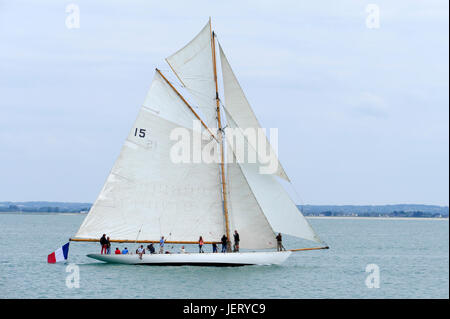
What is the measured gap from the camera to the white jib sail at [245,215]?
41938mm

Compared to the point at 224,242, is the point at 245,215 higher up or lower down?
higher up

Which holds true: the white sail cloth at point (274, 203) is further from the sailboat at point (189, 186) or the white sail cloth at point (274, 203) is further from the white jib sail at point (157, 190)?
the white jib sail at point (157, 190)

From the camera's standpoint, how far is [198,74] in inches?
1734

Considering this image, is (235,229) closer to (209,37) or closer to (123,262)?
(123,262)

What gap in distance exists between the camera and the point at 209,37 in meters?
44.6

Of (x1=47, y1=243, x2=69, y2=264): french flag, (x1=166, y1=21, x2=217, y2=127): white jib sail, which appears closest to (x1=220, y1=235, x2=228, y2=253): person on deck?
(x1=166, y1=21, x2=217, y2=127): white jib sail

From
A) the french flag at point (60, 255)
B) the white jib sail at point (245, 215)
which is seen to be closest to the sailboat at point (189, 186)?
the white jib sail at point (245, 215)

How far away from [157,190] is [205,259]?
543 cm

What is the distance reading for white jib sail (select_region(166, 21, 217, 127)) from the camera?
43866mm

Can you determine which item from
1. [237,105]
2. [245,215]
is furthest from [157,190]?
[237,105]

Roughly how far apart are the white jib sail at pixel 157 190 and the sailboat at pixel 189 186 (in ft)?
0.20

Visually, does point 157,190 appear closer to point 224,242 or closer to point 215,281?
point 224,242

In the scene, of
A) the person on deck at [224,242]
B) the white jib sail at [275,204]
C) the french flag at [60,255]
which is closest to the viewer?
the white jib sail at [275,204]
